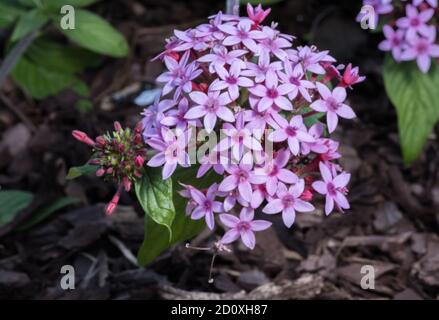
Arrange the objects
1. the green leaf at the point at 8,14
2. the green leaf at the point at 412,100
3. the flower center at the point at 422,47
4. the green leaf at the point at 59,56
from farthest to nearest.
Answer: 1. the green leaf at the point at 59,56
2. the green leaf at the point at 8,14
3. the green leaf at the point at 412,100
4. the flower center at the point at 422,47

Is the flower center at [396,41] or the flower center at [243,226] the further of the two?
the flower center at [396,41]

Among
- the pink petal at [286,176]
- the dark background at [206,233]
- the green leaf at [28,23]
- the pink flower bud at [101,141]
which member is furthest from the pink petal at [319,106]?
the green leaf at [28,23]

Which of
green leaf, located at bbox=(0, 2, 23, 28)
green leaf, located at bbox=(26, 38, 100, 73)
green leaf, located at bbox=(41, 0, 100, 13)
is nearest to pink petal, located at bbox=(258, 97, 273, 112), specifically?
green leaf, located at bbox=(41, 0, 100, 13)

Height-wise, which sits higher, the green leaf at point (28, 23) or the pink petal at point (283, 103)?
the green leaf at point (28, 23)

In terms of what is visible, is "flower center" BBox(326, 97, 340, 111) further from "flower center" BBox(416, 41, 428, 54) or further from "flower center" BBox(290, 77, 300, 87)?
"flower center" BBox(416, 41, 428, 54)

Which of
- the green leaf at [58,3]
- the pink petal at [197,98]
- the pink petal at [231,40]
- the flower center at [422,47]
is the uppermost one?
the green leaf at [58,3]

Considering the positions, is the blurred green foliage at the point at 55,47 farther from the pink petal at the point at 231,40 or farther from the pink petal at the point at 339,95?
the pink petal at the point at 339,95

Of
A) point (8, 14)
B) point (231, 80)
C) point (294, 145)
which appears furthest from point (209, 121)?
point (8, 14)

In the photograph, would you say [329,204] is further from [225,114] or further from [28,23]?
[28,23]
